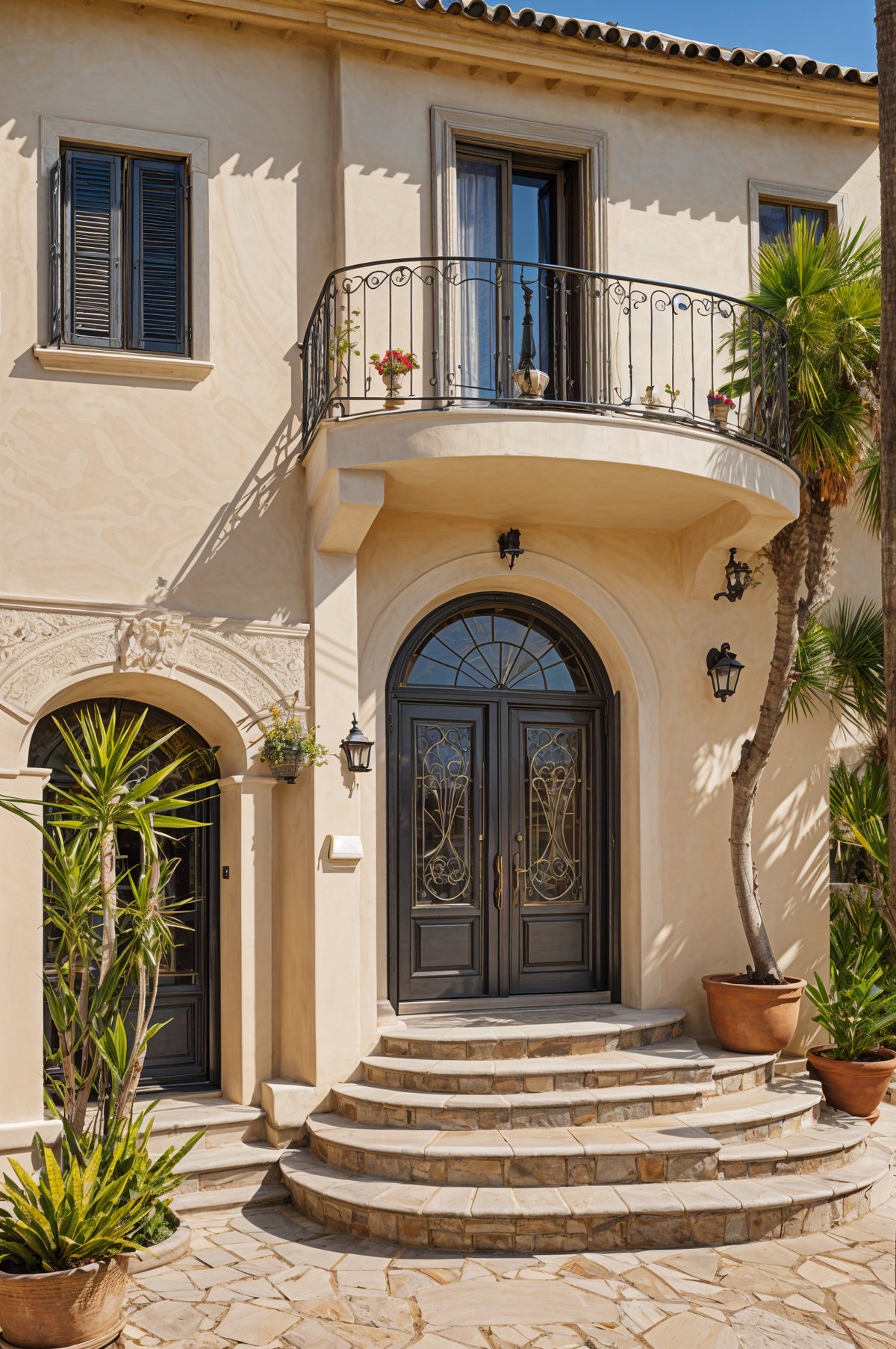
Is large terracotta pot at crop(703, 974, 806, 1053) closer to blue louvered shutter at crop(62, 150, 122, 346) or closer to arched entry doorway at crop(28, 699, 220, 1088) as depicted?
arched entry doorway at crop(28, 699, 220, 1088)

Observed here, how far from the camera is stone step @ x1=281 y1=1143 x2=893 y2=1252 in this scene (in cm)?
669

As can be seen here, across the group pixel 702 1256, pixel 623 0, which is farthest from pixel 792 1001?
pixel 623 0

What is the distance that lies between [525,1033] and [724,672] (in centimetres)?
323

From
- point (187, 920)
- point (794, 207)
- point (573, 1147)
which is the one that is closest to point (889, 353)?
point (573, 1147)

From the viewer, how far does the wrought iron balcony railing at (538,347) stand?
845 cm

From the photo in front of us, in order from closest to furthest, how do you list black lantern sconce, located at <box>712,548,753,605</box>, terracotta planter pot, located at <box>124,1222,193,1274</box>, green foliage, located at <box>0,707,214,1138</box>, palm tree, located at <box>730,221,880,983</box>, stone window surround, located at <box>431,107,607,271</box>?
1. green foliage, located at <box>0,707,214,1138</box>
2. terracotta planter pot, located at <box>124,1222,193,1274</box>
3. palm tree, located at <box>730,221,880,983</box>
4. stone window surround, located at <box>431,107,607,271</box>
5. black lantern sconce, located at <box>712,548,753,605</box>

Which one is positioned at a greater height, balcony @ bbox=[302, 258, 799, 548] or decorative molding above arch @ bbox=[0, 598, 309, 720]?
balcony @ bbox=[302, 258, 799, 548]

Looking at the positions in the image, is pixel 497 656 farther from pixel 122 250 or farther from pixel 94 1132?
pixel 94 1132

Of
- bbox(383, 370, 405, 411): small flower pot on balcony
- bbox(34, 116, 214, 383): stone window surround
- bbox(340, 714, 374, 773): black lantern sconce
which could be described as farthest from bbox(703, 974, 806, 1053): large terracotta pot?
bbox(34, 116, 214, 383): stone window surround

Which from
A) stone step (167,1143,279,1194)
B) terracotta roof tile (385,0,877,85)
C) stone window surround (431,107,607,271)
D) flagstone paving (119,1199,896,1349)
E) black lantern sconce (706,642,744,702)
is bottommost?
flagstone paving (119,1199,896,1349)

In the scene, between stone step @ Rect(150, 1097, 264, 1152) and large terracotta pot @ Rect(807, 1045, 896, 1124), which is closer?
stone step @ Rect(150, 1097, 264, 1152)

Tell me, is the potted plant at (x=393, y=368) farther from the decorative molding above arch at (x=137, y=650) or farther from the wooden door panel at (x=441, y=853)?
the wooden door panel at (x=441, y=853)

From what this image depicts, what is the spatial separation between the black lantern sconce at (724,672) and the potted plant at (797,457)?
32cm

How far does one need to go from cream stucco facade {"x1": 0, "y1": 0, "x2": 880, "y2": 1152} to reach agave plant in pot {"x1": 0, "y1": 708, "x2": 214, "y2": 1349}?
1.30 meters
